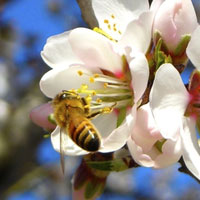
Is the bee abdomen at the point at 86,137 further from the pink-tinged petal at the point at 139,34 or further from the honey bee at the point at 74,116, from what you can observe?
the pink-tinged petal at the point at 139,34

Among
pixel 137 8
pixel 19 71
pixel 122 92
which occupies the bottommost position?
pixel 19 71

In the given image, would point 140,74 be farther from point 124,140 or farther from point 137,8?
point 137,8

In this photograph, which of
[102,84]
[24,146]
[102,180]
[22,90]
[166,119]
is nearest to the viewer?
[166,119]

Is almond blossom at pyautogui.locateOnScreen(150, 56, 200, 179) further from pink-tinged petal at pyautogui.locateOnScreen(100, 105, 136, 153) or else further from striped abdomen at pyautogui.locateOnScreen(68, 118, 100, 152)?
striped abdomen at pyautogui.locateOnScreen(68, 118, 100, 152)

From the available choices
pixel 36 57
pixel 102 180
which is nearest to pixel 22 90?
pixel 36 57

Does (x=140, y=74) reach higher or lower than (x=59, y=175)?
higher

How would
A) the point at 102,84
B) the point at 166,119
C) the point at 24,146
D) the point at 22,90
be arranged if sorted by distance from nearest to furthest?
the point at 166,119 < the point at 102,84 < the point at 24,146 < the point at 22,90
